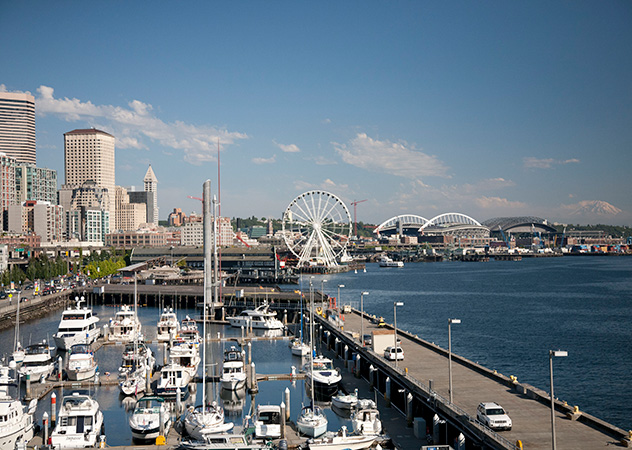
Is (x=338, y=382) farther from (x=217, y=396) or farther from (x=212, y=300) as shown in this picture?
(x=212, y=300)


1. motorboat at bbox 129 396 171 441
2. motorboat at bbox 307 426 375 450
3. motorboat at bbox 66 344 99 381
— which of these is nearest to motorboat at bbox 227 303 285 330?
motorboat at bbox 66 344 99 381

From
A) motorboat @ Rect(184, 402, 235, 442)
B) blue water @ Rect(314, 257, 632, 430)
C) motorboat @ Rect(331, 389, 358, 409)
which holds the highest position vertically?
motorboat @ Rect(184, 402, 235, 442)

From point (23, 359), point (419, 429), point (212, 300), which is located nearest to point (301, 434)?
point (419, 429)

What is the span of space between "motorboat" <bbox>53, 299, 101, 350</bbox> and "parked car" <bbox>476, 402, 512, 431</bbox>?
39842mm

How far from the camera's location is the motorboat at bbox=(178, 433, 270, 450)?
26703 mm

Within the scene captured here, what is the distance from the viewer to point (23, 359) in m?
Answer: 45.0

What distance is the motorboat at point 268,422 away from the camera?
98.8 feet

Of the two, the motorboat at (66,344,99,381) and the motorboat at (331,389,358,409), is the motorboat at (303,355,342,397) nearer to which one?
the motorboat at (331,389,358,409)

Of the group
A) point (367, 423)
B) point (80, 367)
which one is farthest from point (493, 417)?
point (80, 367)

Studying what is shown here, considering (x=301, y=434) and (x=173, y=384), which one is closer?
(x=301, y=434)

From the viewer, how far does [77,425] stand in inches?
1183

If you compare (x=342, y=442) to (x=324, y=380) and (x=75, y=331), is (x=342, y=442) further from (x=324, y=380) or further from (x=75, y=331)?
(x=75, y=331)

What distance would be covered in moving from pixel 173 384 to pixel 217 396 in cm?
283

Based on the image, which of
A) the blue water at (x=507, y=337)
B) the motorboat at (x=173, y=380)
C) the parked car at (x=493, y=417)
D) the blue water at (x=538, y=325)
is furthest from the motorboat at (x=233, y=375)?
the blue water at (x=538, y=325)
